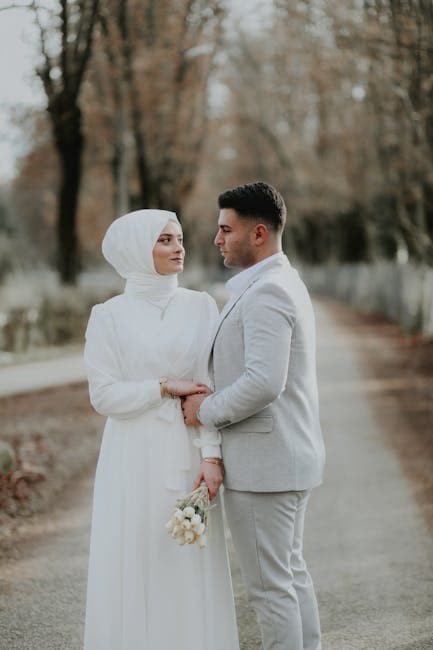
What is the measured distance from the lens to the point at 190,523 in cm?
329

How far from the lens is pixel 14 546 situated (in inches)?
231

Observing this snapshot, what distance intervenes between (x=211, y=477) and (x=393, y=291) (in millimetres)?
21433

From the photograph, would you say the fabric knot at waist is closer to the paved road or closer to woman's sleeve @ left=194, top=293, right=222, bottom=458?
woman's sleeve @ left=194, top=293, right=222, bottom=458

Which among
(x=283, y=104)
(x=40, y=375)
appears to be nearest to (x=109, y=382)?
(x=40, y=375)

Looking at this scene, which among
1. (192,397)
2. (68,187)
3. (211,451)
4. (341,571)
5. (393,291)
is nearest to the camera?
(211,451)

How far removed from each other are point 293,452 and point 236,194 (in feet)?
3.54

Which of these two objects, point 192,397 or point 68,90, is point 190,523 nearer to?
point 192,397

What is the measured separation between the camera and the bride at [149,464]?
3.62 m

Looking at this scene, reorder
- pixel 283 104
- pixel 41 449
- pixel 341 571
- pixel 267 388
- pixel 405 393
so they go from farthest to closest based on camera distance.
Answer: pixel 283 104 → pixel 405 393 → pixel 41 449 → pixel 341 571 → pixel 267 388

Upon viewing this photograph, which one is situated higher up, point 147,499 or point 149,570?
point 147,499

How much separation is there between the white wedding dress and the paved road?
711 mm

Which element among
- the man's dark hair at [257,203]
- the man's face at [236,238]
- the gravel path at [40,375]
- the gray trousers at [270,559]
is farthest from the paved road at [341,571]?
the gravel path at [40,375]

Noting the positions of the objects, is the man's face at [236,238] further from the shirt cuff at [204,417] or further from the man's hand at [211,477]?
the man's hand at [211,477]

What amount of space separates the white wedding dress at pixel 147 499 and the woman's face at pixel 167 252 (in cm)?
17
